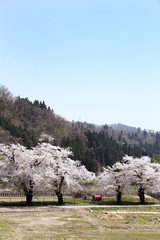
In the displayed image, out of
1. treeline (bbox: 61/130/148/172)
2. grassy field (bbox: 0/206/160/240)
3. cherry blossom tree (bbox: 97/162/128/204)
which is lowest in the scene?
grassy field (bbox: 0/206/160/240)

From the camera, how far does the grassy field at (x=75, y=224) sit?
19.6 meters

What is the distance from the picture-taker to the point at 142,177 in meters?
41.6

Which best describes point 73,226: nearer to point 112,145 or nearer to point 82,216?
point 82,216

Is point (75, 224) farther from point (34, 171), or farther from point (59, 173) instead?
point (59, 173)

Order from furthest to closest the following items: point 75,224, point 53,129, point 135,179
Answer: point 53,129 < point 135,179 < point 75,224

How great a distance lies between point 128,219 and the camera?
2736 centimetres

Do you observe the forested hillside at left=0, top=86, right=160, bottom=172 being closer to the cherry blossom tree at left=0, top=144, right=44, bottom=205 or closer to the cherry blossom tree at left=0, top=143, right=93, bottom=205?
the cherry blossom tree at left=0, top=143, right=93, bottom=205

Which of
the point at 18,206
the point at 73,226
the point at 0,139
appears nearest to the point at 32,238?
the point at 73,226

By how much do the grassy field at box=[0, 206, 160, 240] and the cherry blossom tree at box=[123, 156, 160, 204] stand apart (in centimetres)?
778

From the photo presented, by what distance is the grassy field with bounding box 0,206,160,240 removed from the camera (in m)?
19.6

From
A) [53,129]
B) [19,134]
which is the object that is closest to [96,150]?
[53,129]

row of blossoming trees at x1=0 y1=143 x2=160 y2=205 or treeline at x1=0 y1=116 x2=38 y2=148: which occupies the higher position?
treeline at x1=0 y1=116 x2=38 y2=148

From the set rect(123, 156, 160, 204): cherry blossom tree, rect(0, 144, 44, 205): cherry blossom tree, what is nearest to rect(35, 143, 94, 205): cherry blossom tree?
rect(0, 144, 44, 205): cherry blossom tree

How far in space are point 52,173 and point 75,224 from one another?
1238 centimetres
